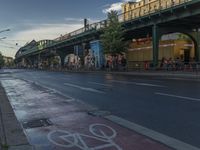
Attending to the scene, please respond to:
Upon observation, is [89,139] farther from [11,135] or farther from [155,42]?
[155,42]

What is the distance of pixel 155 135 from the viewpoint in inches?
341

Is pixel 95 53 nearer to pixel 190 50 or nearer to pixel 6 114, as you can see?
pixel 190 50

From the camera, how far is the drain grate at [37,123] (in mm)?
10639

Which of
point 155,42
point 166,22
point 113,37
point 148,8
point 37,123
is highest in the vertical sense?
point 148,8

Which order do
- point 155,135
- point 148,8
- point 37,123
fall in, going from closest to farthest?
point 155,135 < point 37,123 < point 148,8

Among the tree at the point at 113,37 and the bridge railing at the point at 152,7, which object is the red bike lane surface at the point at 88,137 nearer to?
the bridge railing at the point at 152,7

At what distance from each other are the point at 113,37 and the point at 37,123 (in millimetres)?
50320

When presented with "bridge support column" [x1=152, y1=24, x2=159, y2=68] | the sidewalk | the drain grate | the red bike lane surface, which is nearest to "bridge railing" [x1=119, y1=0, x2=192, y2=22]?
"bridge support column" [x1=152, y1=24, x2=159, y2=68]

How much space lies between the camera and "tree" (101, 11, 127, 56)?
5997cm

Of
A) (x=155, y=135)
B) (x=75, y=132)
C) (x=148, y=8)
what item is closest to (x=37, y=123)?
(x=75, y=132)

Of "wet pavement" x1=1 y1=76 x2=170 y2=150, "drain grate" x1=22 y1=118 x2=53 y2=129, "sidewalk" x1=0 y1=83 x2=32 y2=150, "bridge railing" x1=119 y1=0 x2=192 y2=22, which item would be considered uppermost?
"bridge railing" x1=119 y1=0 x2=192 y2=22

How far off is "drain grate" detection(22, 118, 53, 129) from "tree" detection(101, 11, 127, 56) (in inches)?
1912

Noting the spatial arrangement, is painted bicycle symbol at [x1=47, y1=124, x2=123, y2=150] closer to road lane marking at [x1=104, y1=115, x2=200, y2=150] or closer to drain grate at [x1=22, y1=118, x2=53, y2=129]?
road lane marking at [x1=104, y1=115, x2=200, y2=150]

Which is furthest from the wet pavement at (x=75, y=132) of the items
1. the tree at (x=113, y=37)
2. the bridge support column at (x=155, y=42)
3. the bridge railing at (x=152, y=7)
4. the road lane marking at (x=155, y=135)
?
the tree at (x=113, y=37)
